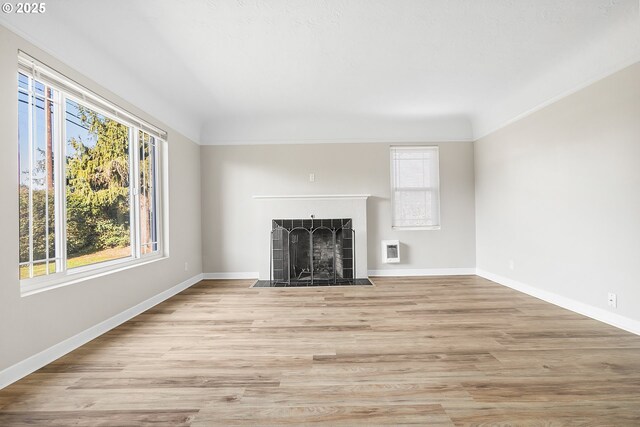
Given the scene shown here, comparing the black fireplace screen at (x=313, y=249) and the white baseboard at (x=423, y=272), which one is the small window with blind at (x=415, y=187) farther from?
the black fireplace screen at (x=313, y=249)

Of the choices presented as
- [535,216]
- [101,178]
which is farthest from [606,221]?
[101,178]

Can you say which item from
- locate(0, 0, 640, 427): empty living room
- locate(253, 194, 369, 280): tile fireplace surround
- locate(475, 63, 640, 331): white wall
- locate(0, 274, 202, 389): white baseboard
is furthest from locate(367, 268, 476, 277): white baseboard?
locate(0, 274, 202, 389): white baseboard

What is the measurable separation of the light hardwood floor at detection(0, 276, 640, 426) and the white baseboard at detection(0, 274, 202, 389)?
0.06 m

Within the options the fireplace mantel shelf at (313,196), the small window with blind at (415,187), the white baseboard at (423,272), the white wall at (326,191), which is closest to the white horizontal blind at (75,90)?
the white wall at (326,191)

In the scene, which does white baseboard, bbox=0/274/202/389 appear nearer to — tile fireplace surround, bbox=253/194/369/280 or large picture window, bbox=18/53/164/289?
large picture window, bbox=18/53/164/289

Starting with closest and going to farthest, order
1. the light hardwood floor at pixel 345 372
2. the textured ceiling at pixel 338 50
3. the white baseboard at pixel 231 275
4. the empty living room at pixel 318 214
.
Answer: the light hardwood floor at pixel 345 372
the empty living room at pixel 318 214
the textured ceiling at pixel 338 50
the white baseboard at pixel 231 275

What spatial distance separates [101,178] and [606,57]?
4.81 metres

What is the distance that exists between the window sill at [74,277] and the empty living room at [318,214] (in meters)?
0.03

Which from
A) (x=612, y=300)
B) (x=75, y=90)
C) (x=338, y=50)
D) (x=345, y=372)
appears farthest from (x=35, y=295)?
(x=612, y=300)

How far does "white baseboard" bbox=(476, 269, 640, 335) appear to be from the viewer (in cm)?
278

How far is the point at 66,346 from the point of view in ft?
8.05

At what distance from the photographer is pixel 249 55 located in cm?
316

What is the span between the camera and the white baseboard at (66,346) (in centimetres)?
200

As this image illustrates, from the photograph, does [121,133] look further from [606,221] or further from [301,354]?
[606,221]
